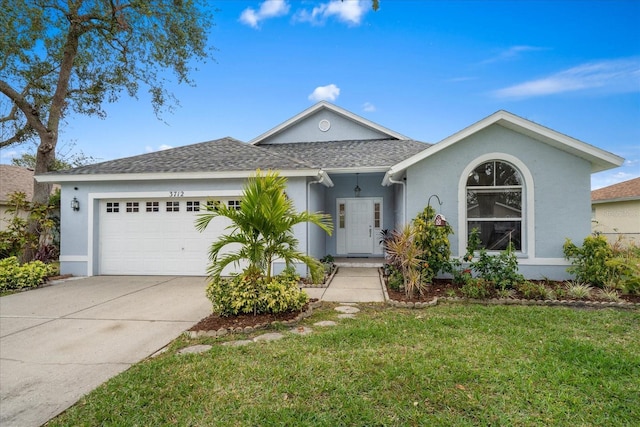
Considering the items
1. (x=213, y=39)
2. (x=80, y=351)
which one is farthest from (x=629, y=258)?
(x=213, y=39)

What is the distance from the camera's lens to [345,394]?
3.14m

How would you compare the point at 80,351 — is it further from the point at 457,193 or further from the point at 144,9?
the point at 144,9

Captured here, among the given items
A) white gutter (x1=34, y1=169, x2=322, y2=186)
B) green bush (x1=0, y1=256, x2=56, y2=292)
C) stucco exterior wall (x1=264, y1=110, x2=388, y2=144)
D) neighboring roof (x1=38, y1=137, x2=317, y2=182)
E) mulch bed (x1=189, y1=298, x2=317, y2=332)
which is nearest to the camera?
mulch bed (x1=189, y1=298, x2=317, y2=332)

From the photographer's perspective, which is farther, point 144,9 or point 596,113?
point 596,113

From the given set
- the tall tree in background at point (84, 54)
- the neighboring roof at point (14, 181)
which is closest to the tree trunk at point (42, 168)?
the tall tree in background at point (84, 54)

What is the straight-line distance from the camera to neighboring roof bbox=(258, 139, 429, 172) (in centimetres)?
1048

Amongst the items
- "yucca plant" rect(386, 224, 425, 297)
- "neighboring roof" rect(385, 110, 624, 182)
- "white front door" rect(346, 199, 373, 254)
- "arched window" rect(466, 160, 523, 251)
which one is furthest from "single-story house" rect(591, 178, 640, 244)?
"yucca plant" rect(386, 224, 425, 297)

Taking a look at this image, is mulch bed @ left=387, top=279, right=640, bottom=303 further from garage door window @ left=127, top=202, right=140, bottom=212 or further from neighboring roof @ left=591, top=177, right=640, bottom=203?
neighboring roof @ left=591, top=177, right=640, bottom=203

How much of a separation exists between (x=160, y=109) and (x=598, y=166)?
54.4 ft

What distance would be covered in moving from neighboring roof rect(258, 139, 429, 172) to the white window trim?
231 cm

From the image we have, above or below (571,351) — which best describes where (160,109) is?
above

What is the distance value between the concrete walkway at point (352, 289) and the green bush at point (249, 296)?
1.70 m

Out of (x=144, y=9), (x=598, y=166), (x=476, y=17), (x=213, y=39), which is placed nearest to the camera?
(x=598, y=166)

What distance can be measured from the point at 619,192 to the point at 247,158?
20.4 meters
